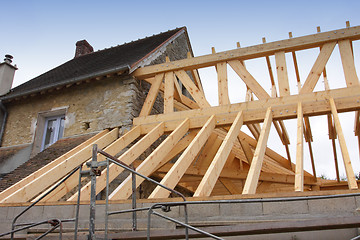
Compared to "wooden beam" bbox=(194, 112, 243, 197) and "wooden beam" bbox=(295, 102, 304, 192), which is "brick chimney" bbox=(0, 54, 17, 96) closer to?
"wooden beam" bbox=(194, 112, 243, 197)

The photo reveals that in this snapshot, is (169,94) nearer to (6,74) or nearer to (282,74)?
(282,74)

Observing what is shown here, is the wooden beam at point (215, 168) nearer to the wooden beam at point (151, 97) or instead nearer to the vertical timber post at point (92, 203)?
the vertical timber post at point (92, 203)

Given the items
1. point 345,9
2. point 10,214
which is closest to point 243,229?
point 10,214

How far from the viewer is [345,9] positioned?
8383 mm

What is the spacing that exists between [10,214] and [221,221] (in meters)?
3.15

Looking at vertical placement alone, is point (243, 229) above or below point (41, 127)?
below

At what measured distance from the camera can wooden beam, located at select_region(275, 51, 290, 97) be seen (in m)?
7.05

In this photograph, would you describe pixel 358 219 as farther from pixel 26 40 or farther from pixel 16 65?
pixel 16 65

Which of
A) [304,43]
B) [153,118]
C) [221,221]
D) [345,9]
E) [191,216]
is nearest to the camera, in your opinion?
[221,221]

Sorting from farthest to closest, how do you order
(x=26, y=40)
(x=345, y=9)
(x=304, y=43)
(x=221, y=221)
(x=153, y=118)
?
1. (x=26, y=40)
2. (x=345, y=9)
3. (x=153, y=118)
4. (x=304, y=43)
5. (x=221, y=221)

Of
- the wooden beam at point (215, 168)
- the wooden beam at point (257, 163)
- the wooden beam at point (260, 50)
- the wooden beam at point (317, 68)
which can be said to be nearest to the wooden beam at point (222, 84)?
the wooden beam at point (260, 50)

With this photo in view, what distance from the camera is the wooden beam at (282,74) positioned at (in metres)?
7.05

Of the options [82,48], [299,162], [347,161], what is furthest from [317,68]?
[82,48]

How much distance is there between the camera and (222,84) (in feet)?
25.2
